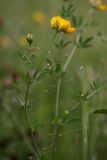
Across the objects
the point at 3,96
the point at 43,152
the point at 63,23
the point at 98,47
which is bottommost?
the point at 98,47

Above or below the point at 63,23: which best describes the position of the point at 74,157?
below

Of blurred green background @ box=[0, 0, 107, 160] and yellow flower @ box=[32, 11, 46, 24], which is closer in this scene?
blurred green background @ box=[0, 0, 107, 160]

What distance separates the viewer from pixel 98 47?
4426 mm

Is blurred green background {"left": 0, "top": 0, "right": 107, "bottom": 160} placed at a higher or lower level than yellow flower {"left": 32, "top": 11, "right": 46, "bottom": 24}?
higher

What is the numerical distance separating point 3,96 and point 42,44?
184 cm

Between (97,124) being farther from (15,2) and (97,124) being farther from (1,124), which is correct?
(15,2)

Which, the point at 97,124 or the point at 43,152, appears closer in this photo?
the point at 43,152

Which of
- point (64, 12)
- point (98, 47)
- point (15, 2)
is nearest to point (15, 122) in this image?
point (64, 12)

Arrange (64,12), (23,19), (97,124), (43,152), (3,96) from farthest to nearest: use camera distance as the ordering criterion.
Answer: (23,19) < (3,96) < (97,124) < (64,12) < (43,152)

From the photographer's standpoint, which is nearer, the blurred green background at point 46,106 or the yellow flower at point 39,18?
the blurred green background at point 46,106

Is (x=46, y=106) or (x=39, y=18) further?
(x=39, y=18)

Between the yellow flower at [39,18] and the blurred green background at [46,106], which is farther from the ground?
the blurred green background at [46,106]

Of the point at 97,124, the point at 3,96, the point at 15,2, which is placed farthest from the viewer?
the point at 15,2

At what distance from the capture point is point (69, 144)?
109 inches
